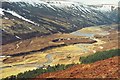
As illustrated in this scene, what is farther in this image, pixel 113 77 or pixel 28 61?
pixel 28 61

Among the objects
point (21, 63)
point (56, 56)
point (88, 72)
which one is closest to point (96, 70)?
point (88, 72)

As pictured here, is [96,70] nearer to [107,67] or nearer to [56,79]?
[107,67]

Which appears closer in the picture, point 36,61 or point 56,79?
point 56,79

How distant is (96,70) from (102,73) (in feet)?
13.3

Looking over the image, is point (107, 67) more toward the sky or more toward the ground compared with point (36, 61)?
more toward the sky

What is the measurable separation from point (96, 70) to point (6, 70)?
10993 centimetres

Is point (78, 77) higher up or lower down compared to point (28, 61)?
higher up

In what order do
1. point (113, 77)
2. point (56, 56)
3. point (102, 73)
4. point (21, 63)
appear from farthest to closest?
point (56, 56)
point (21, 63)
point (102, 73)
point (113, 77)

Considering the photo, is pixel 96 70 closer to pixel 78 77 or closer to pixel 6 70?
pixel 78 77

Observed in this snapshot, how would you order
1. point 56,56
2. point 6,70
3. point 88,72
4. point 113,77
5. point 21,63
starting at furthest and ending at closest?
point 56,56 < point 21,63 < point 6,70 < point 88,72 < point 113,77

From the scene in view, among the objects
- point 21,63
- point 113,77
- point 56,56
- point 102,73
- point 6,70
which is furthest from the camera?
point 56,56

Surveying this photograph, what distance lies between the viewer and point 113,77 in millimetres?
49688

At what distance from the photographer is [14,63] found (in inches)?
7279

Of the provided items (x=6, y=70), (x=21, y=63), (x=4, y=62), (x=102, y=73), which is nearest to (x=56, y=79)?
(x=102, y=73)
